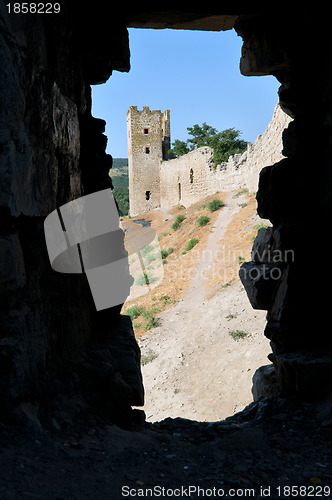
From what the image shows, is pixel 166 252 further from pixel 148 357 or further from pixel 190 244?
pixel 148 357

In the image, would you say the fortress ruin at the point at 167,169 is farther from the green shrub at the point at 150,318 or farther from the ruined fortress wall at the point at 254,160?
the green shrub at the point at 150,318

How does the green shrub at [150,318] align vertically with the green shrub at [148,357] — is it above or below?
above

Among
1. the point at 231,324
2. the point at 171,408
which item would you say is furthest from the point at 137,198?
the point at 171,408

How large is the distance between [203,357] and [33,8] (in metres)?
7.99

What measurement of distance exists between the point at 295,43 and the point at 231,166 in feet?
70.0

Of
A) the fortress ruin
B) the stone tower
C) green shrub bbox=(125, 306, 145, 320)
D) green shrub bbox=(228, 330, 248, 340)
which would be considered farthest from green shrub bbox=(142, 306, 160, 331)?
the stone tower

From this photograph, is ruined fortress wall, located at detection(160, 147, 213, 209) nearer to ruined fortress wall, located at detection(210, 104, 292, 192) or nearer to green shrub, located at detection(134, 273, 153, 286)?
ruined fortress wall, located at detection(210, 104, 292, 192)

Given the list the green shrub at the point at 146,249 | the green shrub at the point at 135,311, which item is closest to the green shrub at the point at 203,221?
the green shrub at the point at 146,249

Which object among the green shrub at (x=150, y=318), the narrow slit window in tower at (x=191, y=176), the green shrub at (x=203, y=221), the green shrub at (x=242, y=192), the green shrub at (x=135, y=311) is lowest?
the green shrub at (x=135, y=311)

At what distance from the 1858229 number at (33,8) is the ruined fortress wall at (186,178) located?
84.9 ft

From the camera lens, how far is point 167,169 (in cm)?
3762

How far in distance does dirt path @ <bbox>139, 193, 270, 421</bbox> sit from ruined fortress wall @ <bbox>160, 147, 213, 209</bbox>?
57.9ft

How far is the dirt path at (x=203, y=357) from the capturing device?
8008 millimetres

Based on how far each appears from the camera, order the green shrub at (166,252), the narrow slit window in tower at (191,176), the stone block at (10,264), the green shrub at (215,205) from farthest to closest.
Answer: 1. the narrow slit window in tower at (191,176)
2. the green shrub at (215,205)
3. the green shrub at (166,252)
4. the stone block at (10,264)
